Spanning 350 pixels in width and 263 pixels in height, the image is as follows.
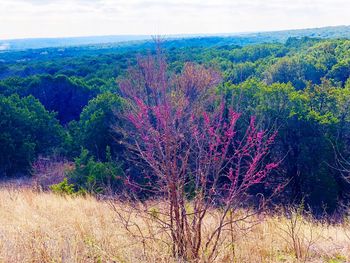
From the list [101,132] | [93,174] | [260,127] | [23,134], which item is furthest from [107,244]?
[23,134]

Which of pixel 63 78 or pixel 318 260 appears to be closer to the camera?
pixel 318 260

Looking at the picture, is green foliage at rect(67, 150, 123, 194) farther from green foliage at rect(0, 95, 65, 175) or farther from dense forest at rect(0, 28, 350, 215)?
green foliage at rect(0, 95, 65, 175)

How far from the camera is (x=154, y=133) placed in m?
3.43

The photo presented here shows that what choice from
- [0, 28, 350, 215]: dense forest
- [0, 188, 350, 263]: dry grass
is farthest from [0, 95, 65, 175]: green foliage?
[0, 188, 350, 263]: dry grass

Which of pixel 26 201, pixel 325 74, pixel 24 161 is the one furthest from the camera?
pixel 325 74

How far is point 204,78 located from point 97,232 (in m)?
12.5

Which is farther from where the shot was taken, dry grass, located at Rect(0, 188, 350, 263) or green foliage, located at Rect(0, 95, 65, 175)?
green foliage, located at Rect(0, 95, 65, 175)

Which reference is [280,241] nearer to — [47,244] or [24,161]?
[47,244]

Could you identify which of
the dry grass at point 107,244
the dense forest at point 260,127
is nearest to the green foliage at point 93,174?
the dense forest at point 260,127

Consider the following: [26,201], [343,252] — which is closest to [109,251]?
[343,252]

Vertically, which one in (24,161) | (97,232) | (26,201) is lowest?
(24,161)

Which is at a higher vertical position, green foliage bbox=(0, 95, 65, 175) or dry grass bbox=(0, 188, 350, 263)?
dry grass bbox=(0, 188, 350, 263)

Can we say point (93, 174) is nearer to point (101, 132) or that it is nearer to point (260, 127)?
point (101, 132)

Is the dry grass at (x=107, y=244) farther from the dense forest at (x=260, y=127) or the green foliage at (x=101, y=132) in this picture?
the green foliage at (x=101, y=132)
